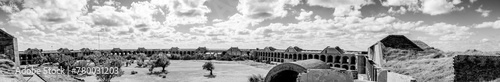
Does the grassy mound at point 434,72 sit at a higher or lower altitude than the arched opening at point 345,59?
higher

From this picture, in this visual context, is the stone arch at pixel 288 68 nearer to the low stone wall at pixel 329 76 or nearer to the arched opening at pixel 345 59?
the low stone wall at pixel 329 76

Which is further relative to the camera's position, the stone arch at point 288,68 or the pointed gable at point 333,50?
the pointed gable at point 333,50

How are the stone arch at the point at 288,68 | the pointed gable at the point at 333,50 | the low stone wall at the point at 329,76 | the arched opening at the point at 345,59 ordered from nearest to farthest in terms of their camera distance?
the low stone wall at the point at 329,76, the stone arch at the point at 288,68, the arched opening at the point at 345,59, the pointed gable at the point at 333,50

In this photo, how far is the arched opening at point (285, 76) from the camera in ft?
57.8

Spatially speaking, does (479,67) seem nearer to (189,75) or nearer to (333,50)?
(189,75)

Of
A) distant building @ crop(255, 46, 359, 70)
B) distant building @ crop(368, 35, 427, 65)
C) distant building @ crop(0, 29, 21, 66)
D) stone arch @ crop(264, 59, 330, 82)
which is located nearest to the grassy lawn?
distant building @ crop(255, 46, 359, 70)

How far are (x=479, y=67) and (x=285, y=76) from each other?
37.7 feet

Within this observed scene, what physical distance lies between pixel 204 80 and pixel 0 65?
31.1m

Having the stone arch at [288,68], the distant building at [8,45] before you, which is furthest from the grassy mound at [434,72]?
the distant building at [8,45]

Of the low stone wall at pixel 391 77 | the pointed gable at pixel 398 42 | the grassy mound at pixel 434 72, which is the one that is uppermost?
the pointed gable at pixel 398 42

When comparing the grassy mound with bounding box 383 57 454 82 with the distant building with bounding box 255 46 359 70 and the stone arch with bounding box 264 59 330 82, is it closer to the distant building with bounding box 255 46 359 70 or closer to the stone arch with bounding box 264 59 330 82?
the stone arch with bounding box 264 59 330 82

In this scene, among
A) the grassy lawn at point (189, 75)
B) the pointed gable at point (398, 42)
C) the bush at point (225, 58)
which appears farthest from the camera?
the bush at point (225, 58)

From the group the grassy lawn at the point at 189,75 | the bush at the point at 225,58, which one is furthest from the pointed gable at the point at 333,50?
the bush at the point at 225,58

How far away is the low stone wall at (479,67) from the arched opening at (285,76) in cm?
998
